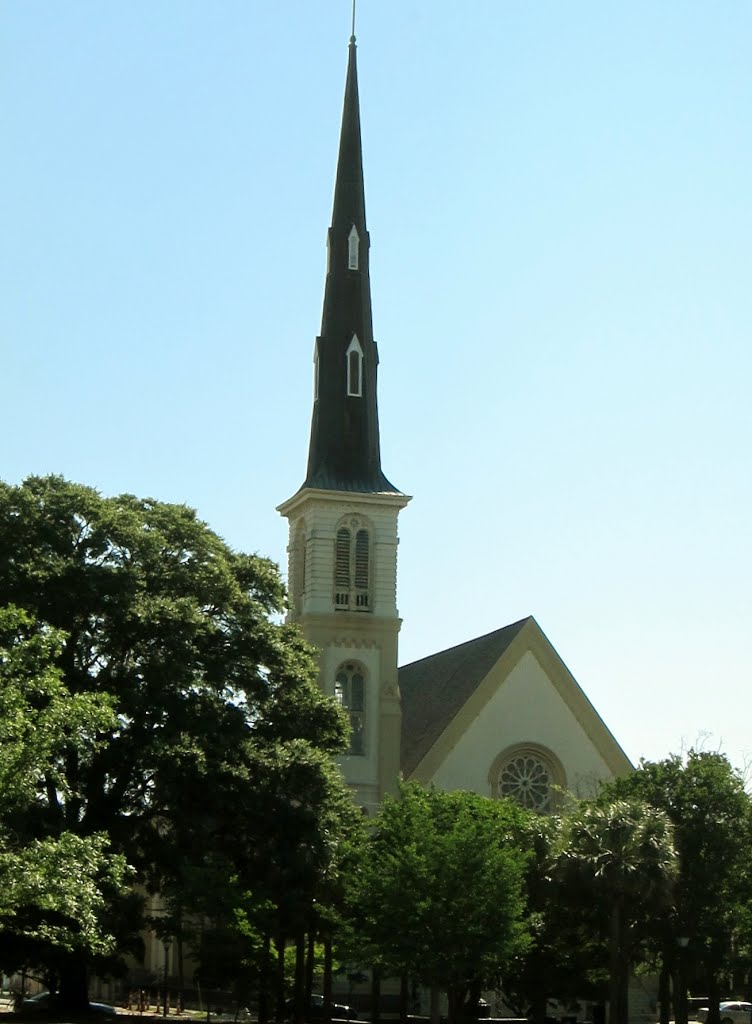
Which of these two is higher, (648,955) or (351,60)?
(351,60)

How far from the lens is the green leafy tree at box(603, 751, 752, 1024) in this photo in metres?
42.6

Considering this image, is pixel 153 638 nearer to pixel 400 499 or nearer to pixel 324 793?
pixel 324 793

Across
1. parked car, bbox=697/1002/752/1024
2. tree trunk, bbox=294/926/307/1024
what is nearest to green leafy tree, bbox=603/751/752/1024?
parked car, bbox=697/1002/752/1024

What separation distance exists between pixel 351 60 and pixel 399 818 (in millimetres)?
32146

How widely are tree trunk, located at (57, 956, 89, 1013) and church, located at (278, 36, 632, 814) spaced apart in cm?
1839

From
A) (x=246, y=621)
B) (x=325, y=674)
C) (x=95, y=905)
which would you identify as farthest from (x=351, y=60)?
(x=95, y=905)

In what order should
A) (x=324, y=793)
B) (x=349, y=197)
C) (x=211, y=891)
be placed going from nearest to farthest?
(x=211, y=891)
(x=324, y=793)
(x=349, y=197)

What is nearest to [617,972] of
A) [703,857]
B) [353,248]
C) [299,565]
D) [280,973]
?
[703,857]

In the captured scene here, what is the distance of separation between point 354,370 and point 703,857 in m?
24.1

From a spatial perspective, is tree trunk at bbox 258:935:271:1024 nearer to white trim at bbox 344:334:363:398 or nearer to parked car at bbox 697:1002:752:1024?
parked car at bbox 697:1002:752:1024

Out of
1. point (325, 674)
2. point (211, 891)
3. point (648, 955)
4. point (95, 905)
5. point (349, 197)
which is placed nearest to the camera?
point (95, 905)

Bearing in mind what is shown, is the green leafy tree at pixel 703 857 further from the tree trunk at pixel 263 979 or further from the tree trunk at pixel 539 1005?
the tree trunk at pixel 263 979

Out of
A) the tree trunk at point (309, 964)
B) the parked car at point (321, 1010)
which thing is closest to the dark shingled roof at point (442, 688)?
the parked car at point (321, 1010)

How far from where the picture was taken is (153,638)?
40844 mm
